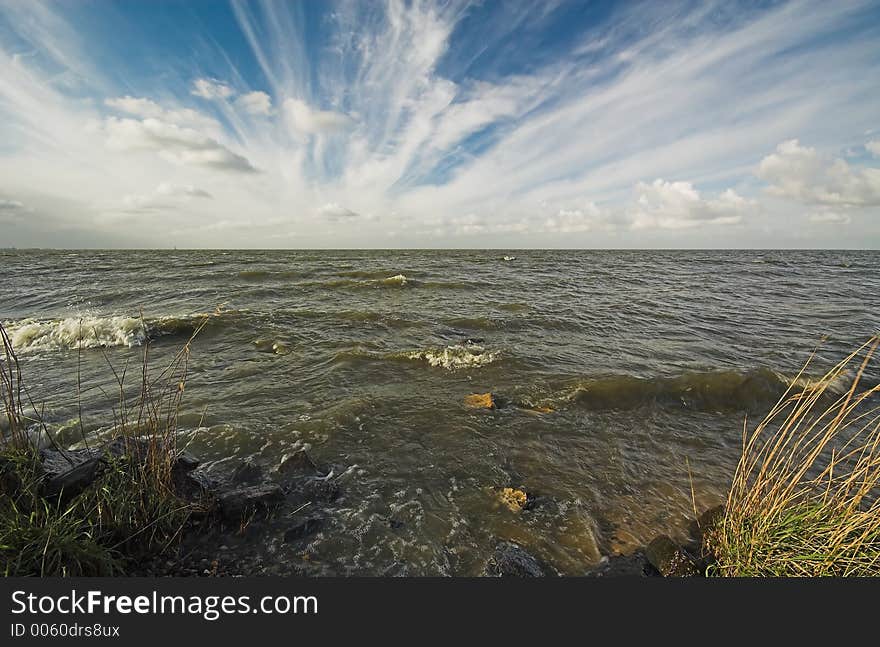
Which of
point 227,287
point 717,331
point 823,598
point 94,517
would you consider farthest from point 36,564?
point 227,287

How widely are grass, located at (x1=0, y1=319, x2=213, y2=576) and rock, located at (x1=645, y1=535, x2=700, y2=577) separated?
16.5 feet

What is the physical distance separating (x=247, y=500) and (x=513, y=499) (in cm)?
350

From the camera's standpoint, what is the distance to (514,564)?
155 inches

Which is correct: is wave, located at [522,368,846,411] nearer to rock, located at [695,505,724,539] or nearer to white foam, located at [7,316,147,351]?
rock, located at [695,505,724,539]

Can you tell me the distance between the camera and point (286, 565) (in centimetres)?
390

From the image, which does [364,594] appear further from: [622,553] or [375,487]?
[622,553]

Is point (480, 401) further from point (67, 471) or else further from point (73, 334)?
point (73, 334)

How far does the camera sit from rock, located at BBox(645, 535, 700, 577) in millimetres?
3709

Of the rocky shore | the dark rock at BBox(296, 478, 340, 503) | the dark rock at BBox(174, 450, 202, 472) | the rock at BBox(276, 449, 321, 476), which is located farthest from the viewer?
the rock at BBox(276, 449, 321, 476)

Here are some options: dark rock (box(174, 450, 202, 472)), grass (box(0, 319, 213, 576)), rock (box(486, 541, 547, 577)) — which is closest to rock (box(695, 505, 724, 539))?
rock (box(486, 541, 547, 577))

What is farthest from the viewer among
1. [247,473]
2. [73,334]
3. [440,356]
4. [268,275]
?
[268,275]

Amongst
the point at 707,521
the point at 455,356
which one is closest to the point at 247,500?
the point at 707,521

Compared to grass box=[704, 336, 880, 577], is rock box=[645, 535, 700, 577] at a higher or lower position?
lower

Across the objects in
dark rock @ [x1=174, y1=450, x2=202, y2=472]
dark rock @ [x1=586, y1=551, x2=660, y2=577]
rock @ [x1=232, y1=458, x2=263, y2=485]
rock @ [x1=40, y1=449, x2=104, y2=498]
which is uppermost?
rock @ [x1=40, y1=449, x2=104, y2=498]
